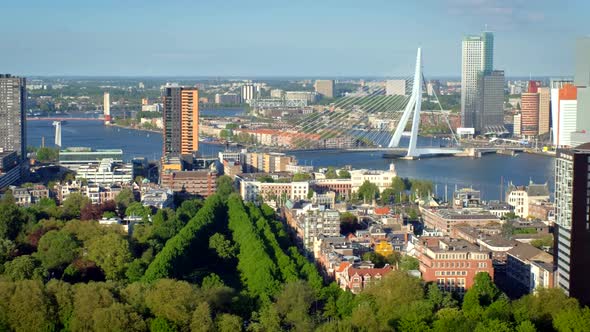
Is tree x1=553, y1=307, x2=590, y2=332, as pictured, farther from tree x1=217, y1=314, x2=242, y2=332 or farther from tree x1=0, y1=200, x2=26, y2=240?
tree x1=0, y1=200, x2=26, y2=240

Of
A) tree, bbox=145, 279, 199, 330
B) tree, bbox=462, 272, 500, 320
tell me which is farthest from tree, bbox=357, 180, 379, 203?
tree, bbox=145, 279, 199, 330

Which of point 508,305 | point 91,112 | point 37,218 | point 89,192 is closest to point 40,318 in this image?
point 508,305

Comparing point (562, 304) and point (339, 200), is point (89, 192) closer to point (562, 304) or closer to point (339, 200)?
point (339, 200)

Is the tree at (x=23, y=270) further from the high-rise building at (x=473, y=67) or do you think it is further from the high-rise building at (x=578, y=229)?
the high-rise building at (x=473, y=67)

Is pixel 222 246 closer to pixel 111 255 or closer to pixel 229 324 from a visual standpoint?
pixel 111 255

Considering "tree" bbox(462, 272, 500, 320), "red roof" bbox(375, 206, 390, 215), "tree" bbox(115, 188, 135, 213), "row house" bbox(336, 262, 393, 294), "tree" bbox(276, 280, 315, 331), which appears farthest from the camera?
"tree" bbox(115, 188, 135, 213)

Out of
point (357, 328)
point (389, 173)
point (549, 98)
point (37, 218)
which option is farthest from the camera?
point (549, 98)

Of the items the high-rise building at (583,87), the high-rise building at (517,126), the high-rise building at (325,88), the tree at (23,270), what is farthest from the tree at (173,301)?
the high-rise building at (325,88)
